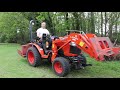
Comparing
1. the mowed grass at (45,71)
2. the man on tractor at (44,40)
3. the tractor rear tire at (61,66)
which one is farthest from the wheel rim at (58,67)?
the man on tractor at (44,40)

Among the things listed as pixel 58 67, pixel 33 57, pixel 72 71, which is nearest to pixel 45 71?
pixel 58 67

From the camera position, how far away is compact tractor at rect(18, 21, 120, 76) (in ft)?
21.4

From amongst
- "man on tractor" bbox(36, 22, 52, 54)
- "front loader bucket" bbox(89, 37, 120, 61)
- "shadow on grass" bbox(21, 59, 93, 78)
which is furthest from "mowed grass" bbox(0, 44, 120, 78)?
"front loader bucket" bbox(89, 37, 120, 61)

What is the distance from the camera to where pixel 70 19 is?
1648 cm

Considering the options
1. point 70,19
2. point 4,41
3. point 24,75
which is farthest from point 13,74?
point 4,41

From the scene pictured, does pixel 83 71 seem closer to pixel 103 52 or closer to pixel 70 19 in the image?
pixel 103 52

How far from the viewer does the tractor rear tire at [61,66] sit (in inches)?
267

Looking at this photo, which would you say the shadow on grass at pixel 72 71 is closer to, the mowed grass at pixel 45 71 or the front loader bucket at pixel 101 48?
the mowed grass at pixel 45 71

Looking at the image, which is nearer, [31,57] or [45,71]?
[45,71]

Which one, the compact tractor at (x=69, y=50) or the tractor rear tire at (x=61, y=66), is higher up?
the compact tractor at (x=69, y=50)

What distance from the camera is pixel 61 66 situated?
690 centimetres

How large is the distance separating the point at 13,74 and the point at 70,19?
32.5 ft

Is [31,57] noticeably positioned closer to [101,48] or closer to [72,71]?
[72,71]

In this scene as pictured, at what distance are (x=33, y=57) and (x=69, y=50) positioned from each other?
4.81ft
